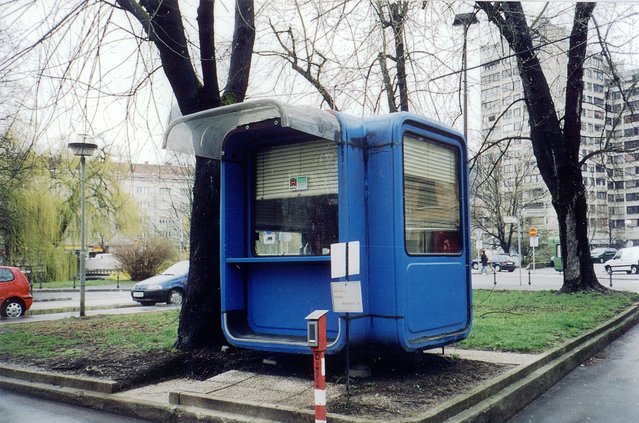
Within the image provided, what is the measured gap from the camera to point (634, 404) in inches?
250

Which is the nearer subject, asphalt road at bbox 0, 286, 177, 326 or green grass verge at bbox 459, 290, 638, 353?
green grass verge at bbox 459, 290, 638, 353

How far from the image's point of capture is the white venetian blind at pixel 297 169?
663cm

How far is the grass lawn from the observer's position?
29.4 feet

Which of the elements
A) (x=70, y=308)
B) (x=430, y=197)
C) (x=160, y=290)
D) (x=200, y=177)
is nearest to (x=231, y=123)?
(x=200, y=177)

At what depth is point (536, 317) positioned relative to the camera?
1216cm

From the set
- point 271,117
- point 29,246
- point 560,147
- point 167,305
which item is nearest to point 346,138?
point 271,117

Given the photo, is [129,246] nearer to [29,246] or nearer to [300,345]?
[29,246]

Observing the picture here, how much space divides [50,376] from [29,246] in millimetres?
27137

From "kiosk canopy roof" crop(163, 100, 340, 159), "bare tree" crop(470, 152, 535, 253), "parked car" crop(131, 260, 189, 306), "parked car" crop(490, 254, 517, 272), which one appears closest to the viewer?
"kiosk canopy roof" crop(163, 100, 340, 159)

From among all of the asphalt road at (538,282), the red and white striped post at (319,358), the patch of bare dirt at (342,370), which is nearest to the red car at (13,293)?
the patch of bare dirt at (342,370)

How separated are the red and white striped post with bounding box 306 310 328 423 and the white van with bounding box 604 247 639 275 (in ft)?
120

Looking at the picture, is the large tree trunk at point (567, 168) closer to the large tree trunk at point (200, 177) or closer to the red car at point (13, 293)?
the large tree trunk at point (200, 177)

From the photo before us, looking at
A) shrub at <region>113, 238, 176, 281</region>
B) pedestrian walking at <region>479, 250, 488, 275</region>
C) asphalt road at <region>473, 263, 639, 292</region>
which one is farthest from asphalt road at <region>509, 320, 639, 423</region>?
pedestrian walking at <region>479, 250, 488, 275</region>

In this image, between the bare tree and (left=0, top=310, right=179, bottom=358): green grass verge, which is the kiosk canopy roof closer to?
(left=0, top=310, right=179, bottom=358): green grass verge
